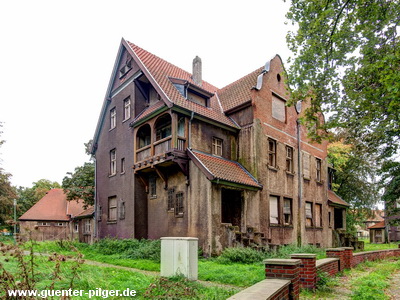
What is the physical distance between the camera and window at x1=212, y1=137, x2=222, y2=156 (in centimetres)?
1833

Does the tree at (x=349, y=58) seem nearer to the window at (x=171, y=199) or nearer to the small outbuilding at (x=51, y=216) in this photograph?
the window at (x=171, y=199)

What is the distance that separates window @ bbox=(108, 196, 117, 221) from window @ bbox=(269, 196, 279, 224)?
9.43 m

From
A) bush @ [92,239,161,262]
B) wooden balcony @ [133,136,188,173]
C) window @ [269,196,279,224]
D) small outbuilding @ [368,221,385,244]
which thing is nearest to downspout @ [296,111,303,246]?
window @ [269,196,279,224]

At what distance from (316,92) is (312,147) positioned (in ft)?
38.1

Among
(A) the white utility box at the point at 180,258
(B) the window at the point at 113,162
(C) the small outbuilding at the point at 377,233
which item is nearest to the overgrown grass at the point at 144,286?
(A) the white utility box at the point at 180,258

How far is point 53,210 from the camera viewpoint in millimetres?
39750

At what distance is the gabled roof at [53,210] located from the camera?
38531mm

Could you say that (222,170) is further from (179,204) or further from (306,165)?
(306,165)

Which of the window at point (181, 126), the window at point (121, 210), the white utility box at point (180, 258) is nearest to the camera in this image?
the white utility box at point (180, 258)

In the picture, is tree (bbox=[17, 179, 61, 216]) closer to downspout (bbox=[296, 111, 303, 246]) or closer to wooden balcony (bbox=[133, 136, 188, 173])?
wooden balcony (bbox=[133, 136, 188, 173])

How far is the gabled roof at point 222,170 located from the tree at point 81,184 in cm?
1411

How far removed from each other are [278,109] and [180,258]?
14563mm

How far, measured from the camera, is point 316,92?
13078 mm

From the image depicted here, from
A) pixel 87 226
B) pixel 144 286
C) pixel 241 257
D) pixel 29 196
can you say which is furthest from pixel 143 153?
pixel 29 196
